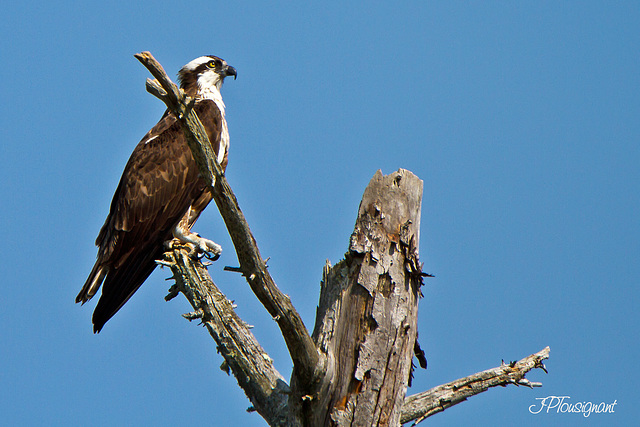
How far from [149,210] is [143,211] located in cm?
7

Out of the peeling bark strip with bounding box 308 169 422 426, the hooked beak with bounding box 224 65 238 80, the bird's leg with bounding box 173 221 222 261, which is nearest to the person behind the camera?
the peeling bark strip with bounding box 308 169 422 426

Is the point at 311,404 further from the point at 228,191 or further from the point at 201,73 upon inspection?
the point at 201,73

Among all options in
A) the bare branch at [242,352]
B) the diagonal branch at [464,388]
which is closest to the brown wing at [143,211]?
the bare branch at [242,352]

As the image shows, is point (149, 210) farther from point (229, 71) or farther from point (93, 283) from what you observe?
point (229, 71)

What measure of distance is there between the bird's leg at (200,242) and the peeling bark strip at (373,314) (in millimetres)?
1807

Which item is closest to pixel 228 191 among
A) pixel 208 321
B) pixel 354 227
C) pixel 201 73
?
pixel 354 227

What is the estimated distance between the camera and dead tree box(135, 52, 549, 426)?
4496 mm

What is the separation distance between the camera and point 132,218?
22.0ft

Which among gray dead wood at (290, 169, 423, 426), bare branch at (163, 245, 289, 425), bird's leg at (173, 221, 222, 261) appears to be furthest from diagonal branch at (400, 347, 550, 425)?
bird's leg at (173, 221, 222, 261)

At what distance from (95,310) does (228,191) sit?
3.09 m

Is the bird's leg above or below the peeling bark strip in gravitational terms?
above

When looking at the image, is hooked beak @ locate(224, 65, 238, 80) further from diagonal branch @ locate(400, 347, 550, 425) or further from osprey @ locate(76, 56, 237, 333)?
diagonal branch @ locate(400, 347, 550, 425)

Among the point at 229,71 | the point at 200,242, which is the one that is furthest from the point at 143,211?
the point at 229,71

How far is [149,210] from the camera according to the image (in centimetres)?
670
